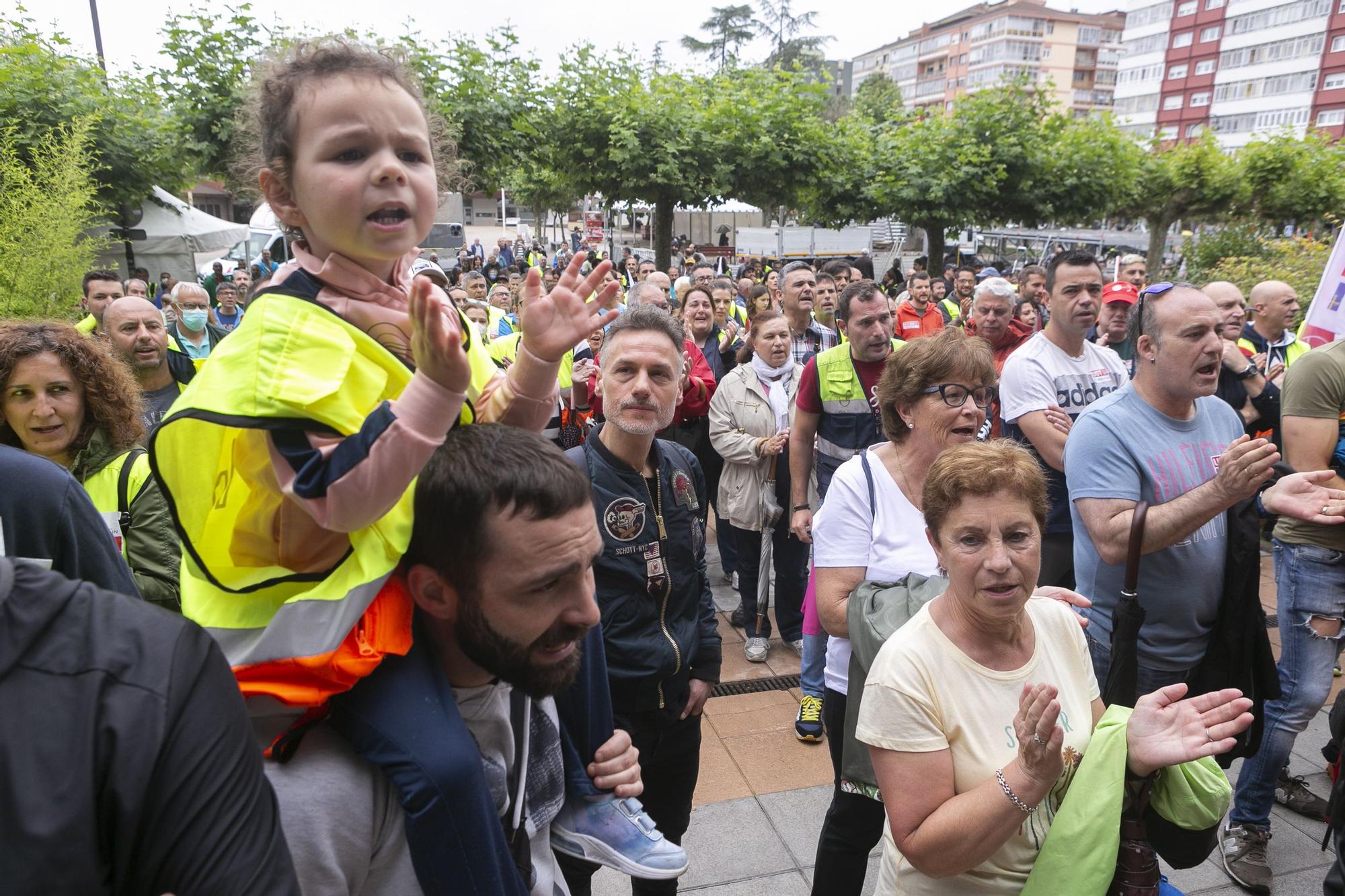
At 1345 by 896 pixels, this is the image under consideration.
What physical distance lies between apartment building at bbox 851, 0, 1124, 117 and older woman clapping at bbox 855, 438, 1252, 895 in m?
84.9

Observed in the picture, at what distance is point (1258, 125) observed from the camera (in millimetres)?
59781

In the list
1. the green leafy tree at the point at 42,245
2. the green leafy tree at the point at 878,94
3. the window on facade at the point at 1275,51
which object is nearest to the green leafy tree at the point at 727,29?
the green leafy tree at the point at 878,94

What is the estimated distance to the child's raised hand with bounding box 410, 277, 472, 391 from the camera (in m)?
1.25

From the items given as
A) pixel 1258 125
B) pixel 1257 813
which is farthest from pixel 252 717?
pixel 1258 125

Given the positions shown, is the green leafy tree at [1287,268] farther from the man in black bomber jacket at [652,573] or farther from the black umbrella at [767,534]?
the man in black bomber jacket at [652,573]

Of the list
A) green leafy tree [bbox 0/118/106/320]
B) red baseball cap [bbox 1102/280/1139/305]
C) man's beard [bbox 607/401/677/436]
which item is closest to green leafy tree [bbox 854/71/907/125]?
red baseball cap [bbox 1102/280/1139/305]

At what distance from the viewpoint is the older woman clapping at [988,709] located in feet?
5.80

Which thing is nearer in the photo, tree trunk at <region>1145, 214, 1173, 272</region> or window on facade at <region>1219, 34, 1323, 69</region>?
tree trunk at <region>1145, 214, 1173, 272</region>

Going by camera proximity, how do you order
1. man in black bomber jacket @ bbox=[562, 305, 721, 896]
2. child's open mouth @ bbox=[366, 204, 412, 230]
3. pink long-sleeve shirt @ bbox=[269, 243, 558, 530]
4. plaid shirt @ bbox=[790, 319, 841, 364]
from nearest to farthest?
pink long-sleeve shirt @ bbox=[269, 243, 558, 530], child's open mouth @ bbox=[366, 204, 412, 230], man in black bomber jacket @ bbox=[562, 305, 721, 896], plaid shirt @ bbox=[790, 319, 841, 364]

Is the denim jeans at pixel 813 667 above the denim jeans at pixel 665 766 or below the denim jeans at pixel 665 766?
below

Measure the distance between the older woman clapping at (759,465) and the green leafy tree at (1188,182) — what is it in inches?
647

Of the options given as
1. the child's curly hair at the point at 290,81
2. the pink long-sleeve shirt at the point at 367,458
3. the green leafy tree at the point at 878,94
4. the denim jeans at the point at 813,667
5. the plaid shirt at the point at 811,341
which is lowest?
the denim jeans at the point at 813,667

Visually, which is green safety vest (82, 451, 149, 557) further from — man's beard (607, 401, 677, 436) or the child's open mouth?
the child's open mouth

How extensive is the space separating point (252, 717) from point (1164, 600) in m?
2.96
